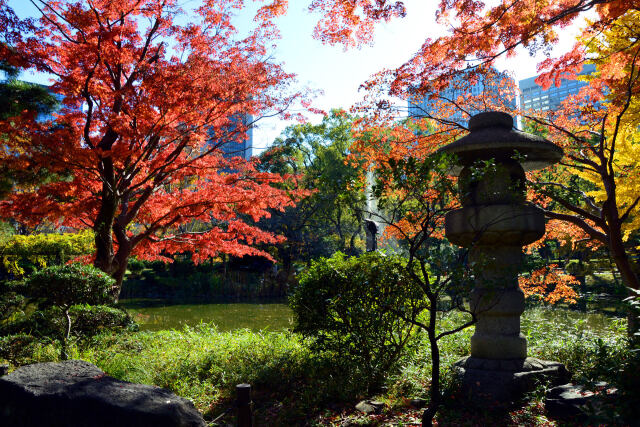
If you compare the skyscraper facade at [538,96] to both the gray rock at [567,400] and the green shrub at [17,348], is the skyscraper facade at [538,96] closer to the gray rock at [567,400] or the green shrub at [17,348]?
the gray rock at [567,400]

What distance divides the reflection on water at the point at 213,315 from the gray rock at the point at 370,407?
718 cm

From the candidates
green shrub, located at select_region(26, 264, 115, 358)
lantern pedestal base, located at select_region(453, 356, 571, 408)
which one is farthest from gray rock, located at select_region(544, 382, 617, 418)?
green shrub, located at select_region(26, 264, 115, 358)

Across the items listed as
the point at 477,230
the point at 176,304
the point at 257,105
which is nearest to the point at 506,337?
the point at 477,230

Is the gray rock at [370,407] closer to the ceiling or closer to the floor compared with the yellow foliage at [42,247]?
closer to the floor

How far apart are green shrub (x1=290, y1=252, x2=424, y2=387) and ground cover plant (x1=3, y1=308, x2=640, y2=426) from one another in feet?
0.59

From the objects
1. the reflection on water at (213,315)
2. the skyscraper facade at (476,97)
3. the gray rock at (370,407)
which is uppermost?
the skyscraper facade at (476,97)

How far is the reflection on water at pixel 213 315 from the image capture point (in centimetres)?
1220

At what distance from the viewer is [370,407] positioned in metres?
3.89

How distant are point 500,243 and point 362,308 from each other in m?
1.55

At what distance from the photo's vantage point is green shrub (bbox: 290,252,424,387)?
4512mm

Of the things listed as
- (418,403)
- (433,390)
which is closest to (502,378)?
(418,403)

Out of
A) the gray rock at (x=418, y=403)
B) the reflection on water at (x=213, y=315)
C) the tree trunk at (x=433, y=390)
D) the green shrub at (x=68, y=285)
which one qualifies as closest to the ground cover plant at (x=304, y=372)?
the gray rock at (x=418, y=403)

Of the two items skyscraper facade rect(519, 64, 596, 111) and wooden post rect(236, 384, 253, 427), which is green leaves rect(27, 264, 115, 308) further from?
skyscraper facade rect(519, 64, 596, 111)

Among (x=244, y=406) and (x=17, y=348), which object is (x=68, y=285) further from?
(x=244, y=406)
